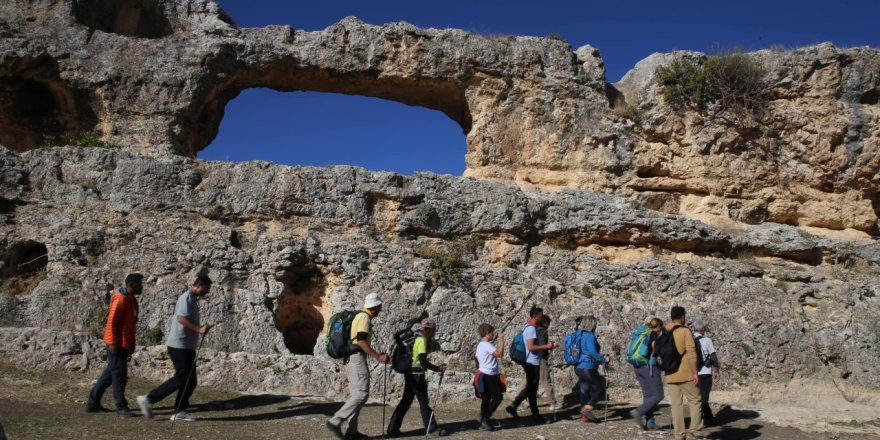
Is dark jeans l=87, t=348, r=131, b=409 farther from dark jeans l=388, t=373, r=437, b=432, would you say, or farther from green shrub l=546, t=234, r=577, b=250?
green shrub l=546, t=234, r=577, b=250

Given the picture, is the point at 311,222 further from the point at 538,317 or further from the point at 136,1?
the point at 136,1

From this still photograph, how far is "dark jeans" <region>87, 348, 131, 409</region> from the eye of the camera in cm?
791

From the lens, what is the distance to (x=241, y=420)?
8.44 m

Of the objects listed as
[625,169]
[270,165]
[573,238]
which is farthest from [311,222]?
[625,169]

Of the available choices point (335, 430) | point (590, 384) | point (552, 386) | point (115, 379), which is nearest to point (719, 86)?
point (552, 386)

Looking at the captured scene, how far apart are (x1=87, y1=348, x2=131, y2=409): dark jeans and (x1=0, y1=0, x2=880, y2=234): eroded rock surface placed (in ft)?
25.2

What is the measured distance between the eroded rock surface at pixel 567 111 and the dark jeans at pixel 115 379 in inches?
303

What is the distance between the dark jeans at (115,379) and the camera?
7.91m

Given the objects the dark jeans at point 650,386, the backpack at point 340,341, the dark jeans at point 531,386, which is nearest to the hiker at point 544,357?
the dark jeans at point 531,386

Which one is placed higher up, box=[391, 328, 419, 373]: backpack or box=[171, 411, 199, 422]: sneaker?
box=[391, 328, 419, 373]: backpack

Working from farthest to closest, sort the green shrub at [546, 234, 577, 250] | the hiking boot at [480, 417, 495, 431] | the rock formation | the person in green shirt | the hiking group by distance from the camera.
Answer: the green shrub at [546, 234, 577, 250] < the rock formation < the hiking boot at [480, 417, 495, 431] < the person in green shirt < the hiking group

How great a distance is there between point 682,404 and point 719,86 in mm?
9907

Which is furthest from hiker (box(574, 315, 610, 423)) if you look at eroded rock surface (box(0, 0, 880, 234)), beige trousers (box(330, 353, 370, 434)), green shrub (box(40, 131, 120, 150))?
green shrub (box(40, 131, 120, 150))

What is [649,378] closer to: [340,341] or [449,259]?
[340,341]
